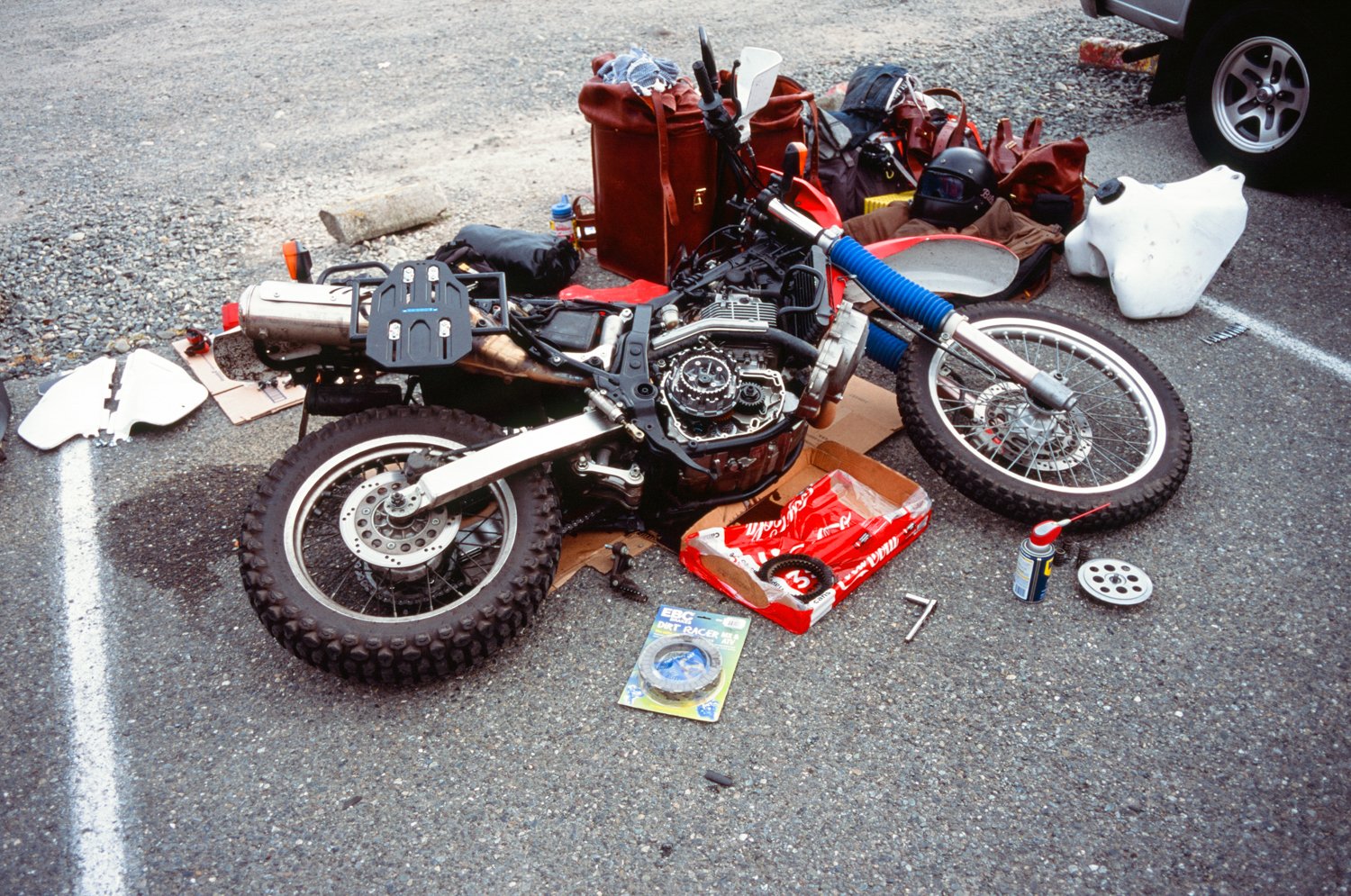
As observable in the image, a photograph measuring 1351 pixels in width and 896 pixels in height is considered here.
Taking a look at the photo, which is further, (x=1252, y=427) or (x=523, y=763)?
(x=1252, y=427)

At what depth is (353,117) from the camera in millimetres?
6480

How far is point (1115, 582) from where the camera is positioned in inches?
110

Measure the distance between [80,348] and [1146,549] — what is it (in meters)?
4.60

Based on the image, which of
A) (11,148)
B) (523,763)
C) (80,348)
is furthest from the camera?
(11,148)

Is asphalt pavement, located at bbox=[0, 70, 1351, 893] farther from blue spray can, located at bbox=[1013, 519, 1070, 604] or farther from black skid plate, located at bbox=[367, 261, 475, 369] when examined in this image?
black skid plate, located at bbox=[367, 261, 475, 369]

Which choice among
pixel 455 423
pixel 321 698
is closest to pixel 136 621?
pixel 321 698

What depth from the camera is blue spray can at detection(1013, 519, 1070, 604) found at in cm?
263

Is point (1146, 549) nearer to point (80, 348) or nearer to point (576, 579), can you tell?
point (576, 579)

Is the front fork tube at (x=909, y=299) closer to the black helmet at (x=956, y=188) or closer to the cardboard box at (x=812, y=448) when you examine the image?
the cardboard box at (x=812, y=448)

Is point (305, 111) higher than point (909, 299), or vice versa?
point (909, 299)

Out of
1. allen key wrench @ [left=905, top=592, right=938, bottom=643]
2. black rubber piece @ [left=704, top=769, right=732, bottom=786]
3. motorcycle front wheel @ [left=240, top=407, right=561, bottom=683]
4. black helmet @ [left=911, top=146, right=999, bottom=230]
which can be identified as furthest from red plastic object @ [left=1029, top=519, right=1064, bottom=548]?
black helmet @ [left=911, top=146, right=999, bottom=230]

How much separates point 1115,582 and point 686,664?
1.40m

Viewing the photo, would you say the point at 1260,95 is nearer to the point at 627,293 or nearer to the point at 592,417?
the point at 627,293

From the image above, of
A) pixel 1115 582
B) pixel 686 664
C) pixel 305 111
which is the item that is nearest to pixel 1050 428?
pixel 1115 582
